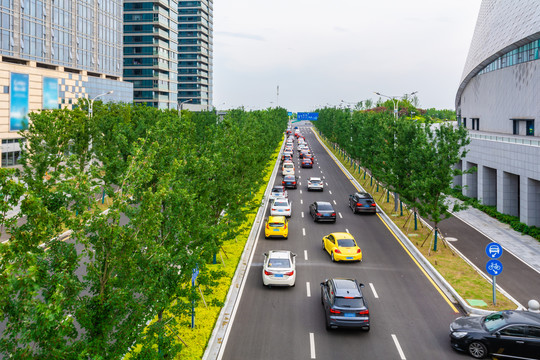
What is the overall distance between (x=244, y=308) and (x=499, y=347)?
31.8ft

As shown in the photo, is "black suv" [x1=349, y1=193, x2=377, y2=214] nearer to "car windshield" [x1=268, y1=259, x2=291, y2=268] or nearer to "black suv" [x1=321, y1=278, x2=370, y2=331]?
"car windshield" [x1=268, y1=259, x2=291, y2=268]

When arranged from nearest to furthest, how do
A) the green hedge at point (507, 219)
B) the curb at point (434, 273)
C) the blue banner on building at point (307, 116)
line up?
the curb at point (434, 273) → the green hedge at point (507, 219) → the blue banner on building at point (307, 116)

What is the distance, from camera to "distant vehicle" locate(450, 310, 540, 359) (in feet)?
46.2

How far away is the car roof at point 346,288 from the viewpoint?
642 inches

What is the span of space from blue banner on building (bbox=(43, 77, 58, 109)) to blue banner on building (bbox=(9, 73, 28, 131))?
4151 mm

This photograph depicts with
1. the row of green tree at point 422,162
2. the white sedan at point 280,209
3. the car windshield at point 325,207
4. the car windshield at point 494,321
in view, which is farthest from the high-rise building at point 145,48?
the car windshield at point 494,321

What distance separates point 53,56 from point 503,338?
70.8 m

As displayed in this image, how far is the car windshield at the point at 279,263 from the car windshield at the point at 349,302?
480 cm

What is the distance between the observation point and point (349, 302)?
52.4 ft

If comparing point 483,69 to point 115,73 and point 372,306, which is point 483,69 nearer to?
point 372,306

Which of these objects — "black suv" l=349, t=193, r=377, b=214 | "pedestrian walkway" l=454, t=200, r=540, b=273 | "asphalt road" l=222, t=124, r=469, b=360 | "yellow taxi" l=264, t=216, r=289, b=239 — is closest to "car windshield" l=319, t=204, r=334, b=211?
"black suv" l=349, t=193, r=377, b=214

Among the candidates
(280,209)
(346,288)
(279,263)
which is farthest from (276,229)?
(346,288)

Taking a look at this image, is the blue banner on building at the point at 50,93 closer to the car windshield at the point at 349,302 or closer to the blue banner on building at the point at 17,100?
the blue banner on building at the point at 17,100

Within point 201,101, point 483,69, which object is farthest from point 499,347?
point 201,101
